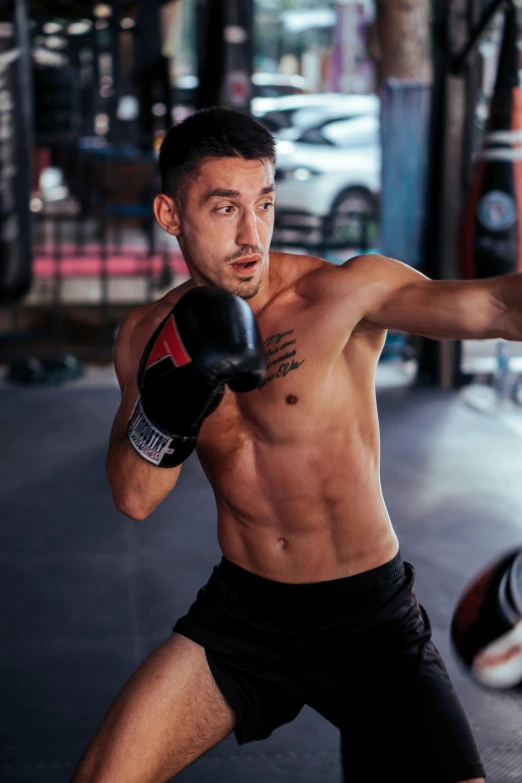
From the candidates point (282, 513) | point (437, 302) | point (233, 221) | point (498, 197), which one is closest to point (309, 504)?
point (282, 513)

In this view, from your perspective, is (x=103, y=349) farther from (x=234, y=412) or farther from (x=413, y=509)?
(x=234, y=412)

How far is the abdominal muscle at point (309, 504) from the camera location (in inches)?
73.2

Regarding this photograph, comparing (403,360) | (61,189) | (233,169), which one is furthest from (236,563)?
(61,189)

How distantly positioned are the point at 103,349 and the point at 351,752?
6510 mm

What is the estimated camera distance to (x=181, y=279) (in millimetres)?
9500

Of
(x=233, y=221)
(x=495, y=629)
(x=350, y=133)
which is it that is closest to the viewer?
(x=495, y=629)

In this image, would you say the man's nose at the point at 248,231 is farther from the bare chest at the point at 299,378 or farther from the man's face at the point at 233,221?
the bare chest at the point at 299,378

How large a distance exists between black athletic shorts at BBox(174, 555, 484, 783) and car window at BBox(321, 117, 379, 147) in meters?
9.06

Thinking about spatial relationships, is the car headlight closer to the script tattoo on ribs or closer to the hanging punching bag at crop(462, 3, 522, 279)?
the hanging punching bag at crop(462, 3, 522, 279)

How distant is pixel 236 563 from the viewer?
194 centimetres

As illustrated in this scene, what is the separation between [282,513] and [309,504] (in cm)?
6

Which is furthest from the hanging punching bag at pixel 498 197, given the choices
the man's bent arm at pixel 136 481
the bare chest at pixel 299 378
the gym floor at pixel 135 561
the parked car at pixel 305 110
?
the parked car at pixel 305 110

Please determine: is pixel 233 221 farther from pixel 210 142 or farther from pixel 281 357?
pixel 281 357

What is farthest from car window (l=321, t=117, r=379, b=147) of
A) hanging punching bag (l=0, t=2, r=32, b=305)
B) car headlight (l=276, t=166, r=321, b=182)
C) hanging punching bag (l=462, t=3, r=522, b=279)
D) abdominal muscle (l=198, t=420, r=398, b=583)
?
abdominal muscle (l=198, t=420, r=398, b=583)
